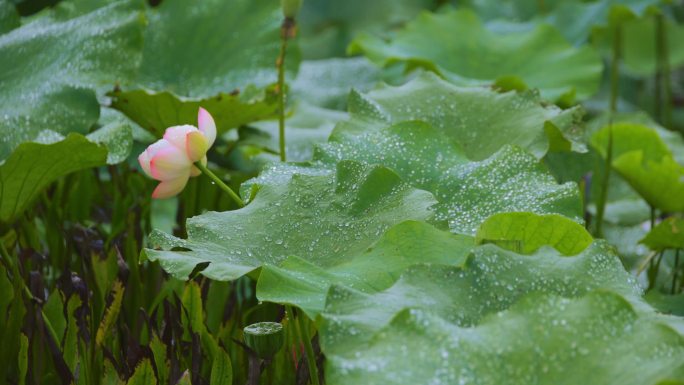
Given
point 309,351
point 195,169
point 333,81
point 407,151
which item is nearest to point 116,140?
point 195,169

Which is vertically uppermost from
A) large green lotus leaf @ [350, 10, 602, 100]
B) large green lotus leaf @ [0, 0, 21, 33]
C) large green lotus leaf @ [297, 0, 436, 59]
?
large green lotus leaf @ [0, 0, 21, 33]

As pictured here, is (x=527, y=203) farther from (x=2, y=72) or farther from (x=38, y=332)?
(x=2, y=72)

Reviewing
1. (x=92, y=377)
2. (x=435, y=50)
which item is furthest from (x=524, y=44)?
(x=92, y=377)

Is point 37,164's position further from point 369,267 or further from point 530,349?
point 530,349

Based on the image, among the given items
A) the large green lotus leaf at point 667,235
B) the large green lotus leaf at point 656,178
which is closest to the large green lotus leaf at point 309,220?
the large green lotus leaf at point 667,235

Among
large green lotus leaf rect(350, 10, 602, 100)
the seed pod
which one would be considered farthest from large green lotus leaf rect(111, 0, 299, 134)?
the seed pod

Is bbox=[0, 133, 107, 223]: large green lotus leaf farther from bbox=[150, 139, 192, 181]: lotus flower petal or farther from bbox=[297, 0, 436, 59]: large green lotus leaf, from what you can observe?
bbox=[297, 0, 436, 59]: large green lotus leaf
